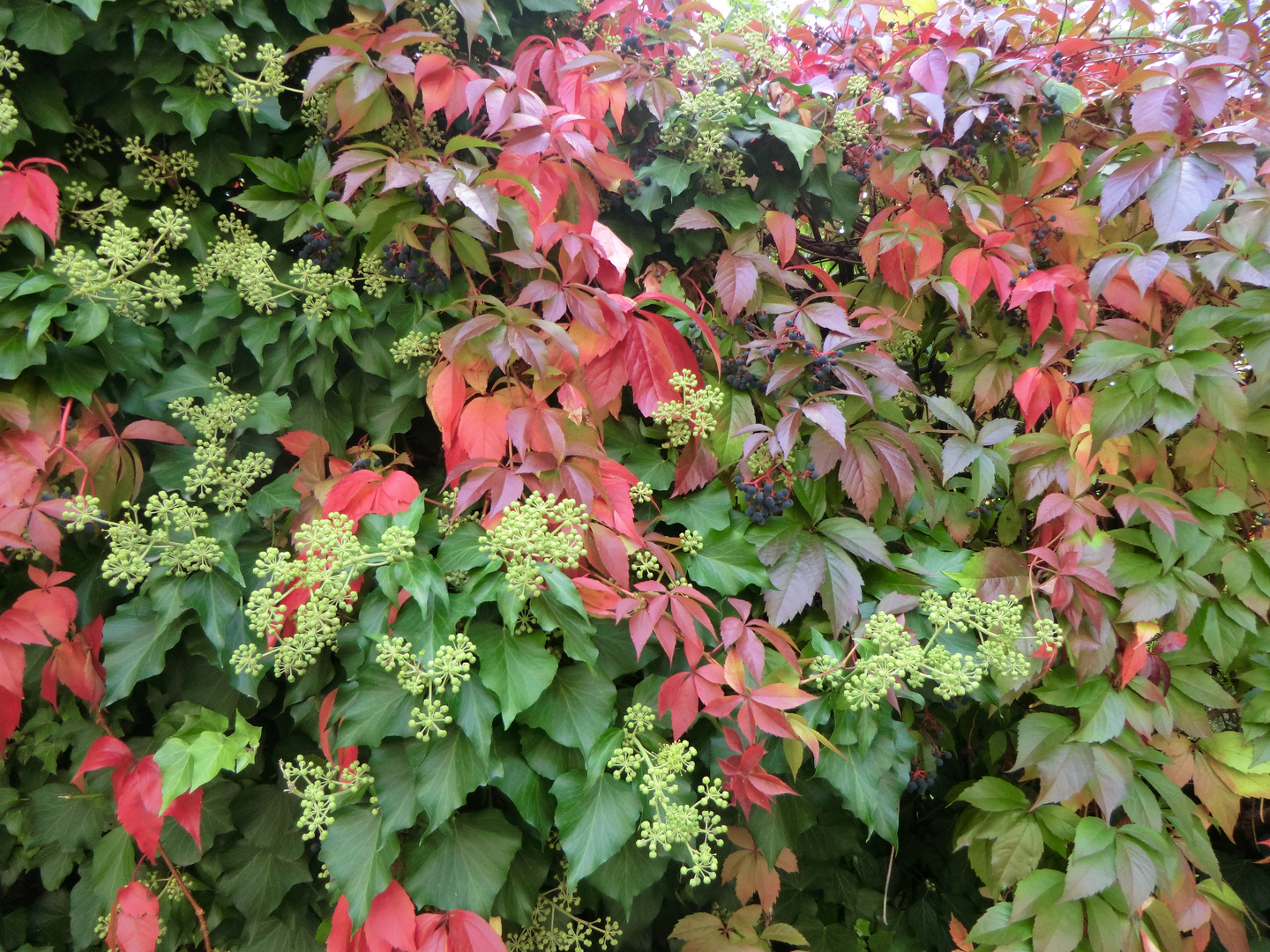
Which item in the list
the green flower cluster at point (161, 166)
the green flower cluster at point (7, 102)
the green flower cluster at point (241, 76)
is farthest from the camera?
the green flower cluster at point (161, 166)

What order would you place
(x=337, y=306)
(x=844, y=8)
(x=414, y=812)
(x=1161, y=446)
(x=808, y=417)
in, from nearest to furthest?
(x=414, y=812) < (x=808, y=417) < (x=337, y=306) < (x=1161, y=446) < (x=844, y=8)

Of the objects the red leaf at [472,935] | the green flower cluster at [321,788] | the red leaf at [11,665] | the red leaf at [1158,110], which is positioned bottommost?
the red leaf at [472,935]

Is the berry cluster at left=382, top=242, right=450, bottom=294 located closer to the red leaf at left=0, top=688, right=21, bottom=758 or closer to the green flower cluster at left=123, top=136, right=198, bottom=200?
the green flower cluster at left=123, top=136, right=198, bottom=200

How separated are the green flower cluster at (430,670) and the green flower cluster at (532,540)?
0.14m

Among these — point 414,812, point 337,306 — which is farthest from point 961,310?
point 414,812

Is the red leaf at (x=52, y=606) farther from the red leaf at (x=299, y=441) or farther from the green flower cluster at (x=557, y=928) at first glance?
the green flower cluster at (x=557, y=928)

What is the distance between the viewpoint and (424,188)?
1457mm

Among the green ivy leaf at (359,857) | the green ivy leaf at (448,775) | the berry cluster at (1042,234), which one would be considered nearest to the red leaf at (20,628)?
the green ivy leaf at (359,857)

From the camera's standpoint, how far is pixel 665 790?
1.14 metres

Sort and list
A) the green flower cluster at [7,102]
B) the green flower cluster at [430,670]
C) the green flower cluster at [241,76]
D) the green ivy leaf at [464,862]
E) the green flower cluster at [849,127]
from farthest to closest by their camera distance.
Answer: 1. the green flower cluster at [849,127]
2. the green flower cluster at [241,76]
3. the green flower cluster at [7,102]
4. the green ivy leaf at [464,862]
5. the green flower cluster at [430,670]

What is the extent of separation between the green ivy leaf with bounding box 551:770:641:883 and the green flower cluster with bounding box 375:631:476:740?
0.26 meters

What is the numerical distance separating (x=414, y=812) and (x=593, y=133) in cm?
142

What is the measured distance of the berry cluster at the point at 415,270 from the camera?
1.52m

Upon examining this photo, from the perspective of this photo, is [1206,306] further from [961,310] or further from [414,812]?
[414,812]
